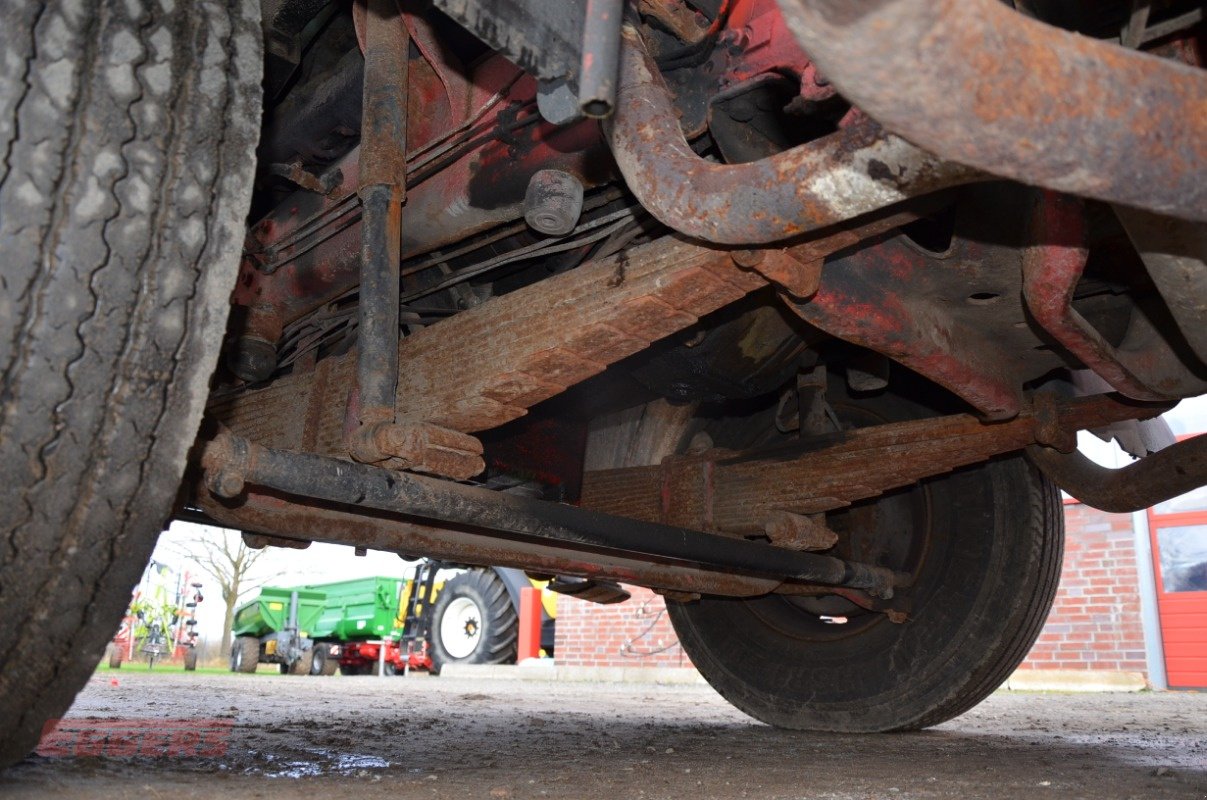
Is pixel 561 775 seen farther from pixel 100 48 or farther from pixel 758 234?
pixel 100 48

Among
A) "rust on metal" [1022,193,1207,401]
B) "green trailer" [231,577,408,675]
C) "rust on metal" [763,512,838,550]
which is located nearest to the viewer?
"rust on metal" [1022,193,1207,401]

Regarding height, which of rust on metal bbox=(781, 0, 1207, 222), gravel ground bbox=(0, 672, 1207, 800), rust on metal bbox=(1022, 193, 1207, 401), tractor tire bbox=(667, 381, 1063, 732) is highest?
rust on metal bbox=(1022, 193, 1207, 401)

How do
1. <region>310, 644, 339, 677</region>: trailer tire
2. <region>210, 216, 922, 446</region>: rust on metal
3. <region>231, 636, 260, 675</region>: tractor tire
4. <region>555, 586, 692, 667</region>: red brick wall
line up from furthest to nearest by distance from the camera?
<region>231, 636, 260, 675</region>: tractor tire < <region>310, 644, 339, 677</region>: trailer tire < <region>555, 586, 692, 667</region>: red brick wall < <region>210, 216, 922, 446</region>: rust on metal

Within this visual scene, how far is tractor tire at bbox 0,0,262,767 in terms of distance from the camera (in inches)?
40.7

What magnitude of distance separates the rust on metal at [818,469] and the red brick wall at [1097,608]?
838 centimetres

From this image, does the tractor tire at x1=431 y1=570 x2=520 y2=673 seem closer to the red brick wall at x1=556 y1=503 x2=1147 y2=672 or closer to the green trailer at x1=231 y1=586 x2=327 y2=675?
the red brick wall at x1=556 y1=503 x2=1147 y2=672

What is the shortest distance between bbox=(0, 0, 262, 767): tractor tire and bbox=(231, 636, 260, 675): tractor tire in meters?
15.7

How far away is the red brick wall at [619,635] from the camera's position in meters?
10.4

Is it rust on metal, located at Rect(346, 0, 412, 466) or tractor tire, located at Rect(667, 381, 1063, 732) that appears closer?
→ rust on metal, located at Rect(346, 0, 412, 466)

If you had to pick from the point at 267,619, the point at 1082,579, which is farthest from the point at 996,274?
the point at 267,619

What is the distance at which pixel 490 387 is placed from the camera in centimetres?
178

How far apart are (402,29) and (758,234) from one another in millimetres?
841

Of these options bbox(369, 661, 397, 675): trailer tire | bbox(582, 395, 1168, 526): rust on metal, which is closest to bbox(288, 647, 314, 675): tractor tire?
bbox(369, 661, 397, 675): trailer tire

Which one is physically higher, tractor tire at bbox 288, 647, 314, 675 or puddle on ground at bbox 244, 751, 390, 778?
puddle on ground at bbox 244, 751, 390, 778
